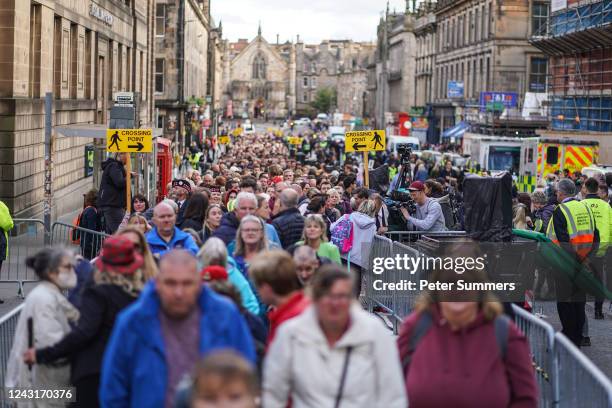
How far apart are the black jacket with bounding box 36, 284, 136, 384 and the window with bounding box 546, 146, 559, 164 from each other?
102 feet

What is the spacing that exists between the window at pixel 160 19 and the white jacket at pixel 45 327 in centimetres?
5852

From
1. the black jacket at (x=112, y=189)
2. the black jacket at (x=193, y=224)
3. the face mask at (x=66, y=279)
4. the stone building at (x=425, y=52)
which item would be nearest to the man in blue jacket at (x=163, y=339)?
the face mask at (x=66, y=279)

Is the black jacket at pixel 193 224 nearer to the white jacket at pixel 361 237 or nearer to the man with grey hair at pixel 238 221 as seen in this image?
the man with grey hair at pixel 238 221

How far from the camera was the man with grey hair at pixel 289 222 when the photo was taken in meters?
11.9

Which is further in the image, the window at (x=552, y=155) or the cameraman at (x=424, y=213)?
the window at (x=552, y=155)

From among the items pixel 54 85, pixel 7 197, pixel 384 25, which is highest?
pixel 384 25

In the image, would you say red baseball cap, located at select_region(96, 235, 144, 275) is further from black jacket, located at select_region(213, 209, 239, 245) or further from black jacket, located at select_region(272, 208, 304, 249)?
black jacket, located at select_region(272, 208, 304, 249)

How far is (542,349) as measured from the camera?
8656 mm

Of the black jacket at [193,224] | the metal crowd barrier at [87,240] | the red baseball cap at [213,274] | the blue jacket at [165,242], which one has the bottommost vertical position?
the metal crowd barrier at [87,240]

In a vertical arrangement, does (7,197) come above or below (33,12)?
below

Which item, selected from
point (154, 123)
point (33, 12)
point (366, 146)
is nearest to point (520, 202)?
point (366, 146)

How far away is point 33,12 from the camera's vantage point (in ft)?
84.1

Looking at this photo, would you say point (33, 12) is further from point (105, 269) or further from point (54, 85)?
point (105, 269)

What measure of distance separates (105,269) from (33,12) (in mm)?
19639
